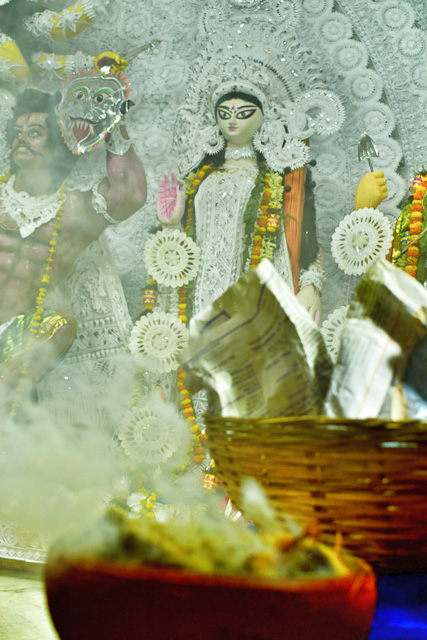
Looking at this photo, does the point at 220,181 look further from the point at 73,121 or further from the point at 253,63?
the point at 73,121

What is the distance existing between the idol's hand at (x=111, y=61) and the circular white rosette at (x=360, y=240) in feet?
2.82

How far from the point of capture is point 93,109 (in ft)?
5.92

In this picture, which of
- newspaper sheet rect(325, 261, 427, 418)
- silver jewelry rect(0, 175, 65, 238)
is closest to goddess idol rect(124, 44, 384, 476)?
silver jewelry rect(0, 175, 65, 238)

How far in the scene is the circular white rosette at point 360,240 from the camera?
1.52 meters

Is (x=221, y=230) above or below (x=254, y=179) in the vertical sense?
below

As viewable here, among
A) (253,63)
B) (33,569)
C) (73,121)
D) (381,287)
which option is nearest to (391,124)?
(253,63)

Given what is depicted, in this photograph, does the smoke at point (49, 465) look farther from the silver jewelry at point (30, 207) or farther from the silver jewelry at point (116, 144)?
the silver jewelry at point (116, 144)

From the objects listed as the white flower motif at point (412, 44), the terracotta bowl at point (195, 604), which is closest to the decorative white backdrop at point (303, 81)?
the white flower motif at point (412, 44)

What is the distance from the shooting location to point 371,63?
164 cm

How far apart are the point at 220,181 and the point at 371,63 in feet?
1.75

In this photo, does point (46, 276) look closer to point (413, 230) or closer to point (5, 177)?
point (5, 177)

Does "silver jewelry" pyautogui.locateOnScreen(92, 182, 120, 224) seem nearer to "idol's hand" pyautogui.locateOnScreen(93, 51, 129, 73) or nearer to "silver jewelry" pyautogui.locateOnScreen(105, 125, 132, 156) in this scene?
"silver jewelry" pyautogui.locateOnScreen(105, 125, 132, 156)

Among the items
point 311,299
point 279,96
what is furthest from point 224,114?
point 311,299

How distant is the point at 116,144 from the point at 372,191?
80cm
